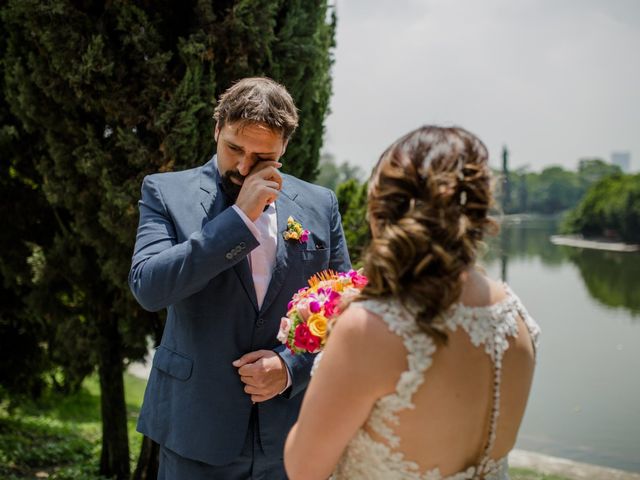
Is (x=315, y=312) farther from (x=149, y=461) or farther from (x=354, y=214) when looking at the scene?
(x=354, y=214)

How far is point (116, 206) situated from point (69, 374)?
2.21 m

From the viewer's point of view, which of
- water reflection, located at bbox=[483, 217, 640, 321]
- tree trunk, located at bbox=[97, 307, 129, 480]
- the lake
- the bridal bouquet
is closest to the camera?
the bridal bouquet

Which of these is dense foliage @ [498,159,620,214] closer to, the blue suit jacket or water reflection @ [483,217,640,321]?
water reflection @ [483,217,640,321]

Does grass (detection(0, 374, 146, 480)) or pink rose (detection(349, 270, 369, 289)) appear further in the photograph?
grass (detection(0, 374, 146, 480))

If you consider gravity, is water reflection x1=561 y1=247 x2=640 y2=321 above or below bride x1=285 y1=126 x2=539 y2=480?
below

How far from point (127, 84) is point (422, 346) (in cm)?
351

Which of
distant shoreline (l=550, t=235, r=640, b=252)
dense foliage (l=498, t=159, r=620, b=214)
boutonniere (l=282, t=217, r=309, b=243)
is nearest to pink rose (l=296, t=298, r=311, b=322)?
boutonniere (l=282, t=217, r=309, b=243)

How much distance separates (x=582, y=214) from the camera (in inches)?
3548

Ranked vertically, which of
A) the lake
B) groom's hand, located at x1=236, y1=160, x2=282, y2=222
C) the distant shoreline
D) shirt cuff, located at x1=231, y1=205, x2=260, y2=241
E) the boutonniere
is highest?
groom's hand, located at x1=236, y1=160, x2=282, y2=222

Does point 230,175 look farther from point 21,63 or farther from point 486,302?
point 21,63

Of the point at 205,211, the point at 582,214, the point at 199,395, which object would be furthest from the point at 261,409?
the point at 582,214

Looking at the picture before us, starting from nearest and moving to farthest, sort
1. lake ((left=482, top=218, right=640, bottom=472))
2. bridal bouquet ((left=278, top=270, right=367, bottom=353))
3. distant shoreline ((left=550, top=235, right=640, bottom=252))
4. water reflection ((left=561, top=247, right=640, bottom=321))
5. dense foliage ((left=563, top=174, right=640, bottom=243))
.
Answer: bridal bouquet ((left=278, top=270, right=367, bottom=353)) < lake ((left=482, top=218, right=640, bottom=472)) < water reflection ((left=561, top=247, right=640, bottom=321)) < distant shoreline ((left=550, top=235, right=640, bottom=252)) < dense foliage ((left=563, top=174, right=640, bottom=243))

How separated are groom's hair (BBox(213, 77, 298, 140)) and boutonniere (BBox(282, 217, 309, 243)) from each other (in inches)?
12.8

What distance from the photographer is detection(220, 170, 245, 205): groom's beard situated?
2.43m
